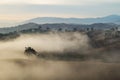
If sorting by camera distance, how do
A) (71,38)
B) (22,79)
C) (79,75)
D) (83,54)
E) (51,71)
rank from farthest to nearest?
1. (71,38)
2. (83,54)
3. (51,71)
4. (79,75)
5. (22,79)

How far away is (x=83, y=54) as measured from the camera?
133 meters

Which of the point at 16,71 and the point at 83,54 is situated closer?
the point at 16,71

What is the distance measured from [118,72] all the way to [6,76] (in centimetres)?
2284

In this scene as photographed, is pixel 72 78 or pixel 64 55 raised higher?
pixel 72 78

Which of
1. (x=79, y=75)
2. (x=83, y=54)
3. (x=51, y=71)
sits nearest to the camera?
(x=79, y=75)

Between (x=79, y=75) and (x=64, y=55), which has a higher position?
(x=79, y=75)

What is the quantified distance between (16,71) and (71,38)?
439 feet

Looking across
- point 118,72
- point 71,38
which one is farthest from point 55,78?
point 71,38

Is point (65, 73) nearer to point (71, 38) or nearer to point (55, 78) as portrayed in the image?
point (55, 78)

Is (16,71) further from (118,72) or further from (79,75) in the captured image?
(118,72)

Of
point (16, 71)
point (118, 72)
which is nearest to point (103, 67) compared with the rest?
point (118, 72)

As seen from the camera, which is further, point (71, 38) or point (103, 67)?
point (71, 38)

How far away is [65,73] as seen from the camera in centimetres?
6731

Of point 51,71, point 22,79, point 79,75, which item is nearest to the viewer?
point 22,79
